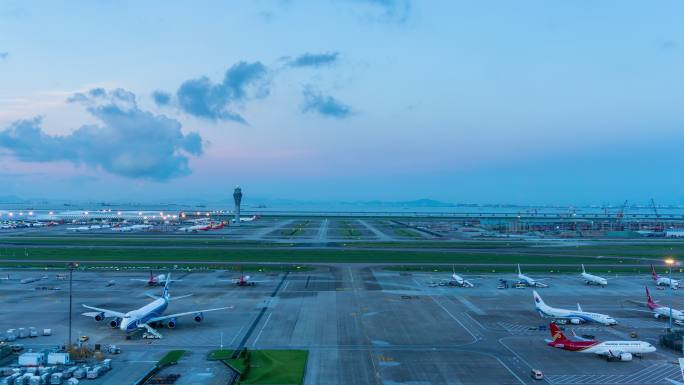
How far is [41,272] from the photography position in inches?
3654

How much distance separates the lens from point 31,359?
41.3 meters

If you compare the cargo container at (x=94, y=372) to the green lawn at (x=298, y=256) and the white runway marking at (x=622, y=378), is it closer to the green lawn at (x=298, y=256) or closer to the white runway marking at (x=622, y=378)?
the white runway marking at (x=622, y=378)

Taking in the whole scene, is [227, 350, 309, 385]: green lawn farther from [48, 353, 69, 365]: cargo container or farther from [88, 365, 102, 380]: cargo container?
[48, 353, 69, 365]: cargo container

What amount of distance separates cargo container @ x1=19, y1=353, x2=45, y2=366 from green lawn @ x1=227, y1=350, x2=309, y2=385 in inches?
608

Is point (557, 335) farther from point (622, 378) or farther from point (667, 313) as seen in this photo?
point (667, 313)

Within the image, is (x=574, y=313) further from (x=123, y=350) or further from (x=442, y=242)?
(x=442, y=242)

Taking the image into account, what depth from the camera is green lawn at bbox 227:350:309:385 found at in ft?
128

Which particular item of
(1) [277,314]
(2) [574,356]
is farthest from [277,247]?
(2) [574,356]

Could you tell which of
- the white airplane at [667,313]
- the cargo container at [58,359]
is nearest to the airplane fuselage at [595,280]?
the white airplane at [667,313]

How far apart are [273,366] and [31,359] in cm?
1993

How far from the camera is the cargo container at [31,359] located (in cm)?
4125

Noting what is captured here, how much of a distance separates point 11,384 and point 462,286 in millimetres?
63373

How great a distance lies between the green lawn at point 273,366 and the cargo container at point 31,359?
50.7 feet

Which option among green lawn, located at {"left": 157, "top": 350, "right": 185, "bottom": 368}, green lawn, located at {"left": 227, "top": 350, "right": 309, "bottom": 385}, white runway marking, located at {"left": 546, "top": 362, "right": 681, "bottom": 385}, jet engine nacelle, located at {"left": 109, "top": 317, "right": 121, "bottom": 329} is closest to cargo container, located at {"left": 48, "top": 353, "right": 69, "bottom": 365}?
green lawn, located at {"left": 157, "top": 350, "right": 185, "bottom": 368}
